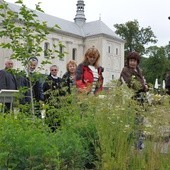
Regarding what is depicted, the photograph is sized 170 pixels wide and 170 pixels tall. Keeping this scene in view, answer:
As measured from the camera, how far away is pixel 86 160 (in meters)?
3.76

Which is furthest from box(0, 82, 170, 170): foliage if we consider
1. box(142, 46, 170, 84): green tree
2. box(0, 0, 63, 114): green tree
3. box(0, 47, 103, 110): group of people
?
box(142, 46, 170, 84): green tree

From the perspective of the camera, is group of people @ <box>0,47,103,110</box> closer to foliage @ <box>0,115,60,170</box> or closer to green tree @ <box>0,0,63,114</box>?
green tree @ <box>0,0,63,114</box>

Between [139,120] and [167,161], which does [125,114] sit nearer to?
[139,120]

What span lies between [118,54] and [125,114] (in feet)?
215

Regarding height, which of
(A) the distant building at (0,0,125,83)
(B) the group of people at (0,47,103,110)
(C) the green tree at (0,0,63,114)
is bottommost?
(B) the group of people at (0,47,103,110)

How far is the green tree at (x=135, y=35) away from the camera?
61.1 meters

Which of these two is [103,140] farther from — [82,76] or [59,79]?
[59,79]

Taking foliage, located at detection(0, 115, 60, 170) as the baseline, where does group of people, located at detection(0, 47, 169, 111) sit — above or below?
above

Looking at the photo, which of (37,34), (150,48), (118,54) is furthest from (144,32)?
(37,34)

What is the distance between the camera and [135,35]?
203 ft

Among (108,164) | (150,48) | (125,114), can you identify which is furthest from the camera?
(150,48)

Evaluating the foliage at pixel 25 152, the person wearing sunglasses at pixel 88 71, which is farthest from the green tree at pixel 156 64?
the foliage at pixel 25 152

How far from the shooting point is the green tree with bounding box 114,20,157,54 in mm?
61125

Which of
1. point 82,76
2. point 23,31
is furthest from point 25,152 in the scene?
point 82,76
